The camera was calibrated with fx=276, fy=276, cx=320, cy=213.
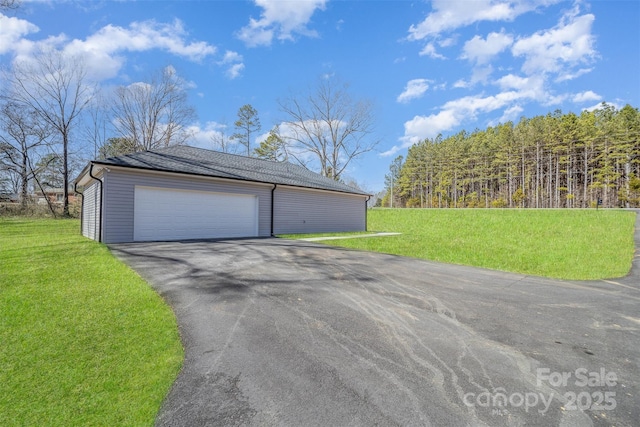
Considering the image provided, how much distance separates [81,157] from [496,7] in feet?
98.4

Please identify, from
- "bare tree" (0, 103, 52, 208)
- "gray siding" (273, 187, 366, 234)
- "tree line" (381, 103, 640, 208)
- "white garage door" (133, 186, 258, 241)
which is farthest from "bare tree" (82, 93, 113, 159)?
"tree line" (381, 103, 640, 208)

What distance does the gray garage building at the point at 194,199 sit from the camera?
8938 mm

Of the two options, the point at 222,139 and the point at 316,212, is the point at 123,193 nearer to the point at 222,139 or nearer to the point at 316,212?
the point at 316,212

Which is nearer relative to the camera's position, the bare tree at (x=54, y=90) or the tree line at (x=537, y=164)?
the bare tree at (x=54, y=90)

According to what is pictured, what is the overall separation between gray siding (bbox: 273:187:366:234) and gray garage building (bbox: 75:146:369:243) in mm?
48

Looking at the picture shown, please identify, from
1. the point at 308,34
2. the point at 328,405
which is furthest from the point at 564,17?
the point at 328,405

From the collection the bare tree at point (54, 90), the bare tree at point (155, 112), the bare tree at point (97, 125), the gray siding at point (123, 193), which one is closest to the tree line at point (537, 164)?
the bare tree at point (155, 112)

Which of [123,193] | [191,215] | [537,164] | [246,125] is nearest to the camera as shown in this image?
[123,193]

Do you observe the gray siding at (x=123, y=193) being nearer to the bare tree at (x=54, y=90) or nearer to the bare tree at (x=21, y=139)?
the bare tree at (x=54, y=90)

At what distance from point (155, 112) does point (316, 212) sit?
64.0 feet

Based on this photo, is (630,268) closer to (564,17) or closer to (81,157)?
(564,17)

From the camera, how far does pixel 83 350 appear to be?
2363 millimetres

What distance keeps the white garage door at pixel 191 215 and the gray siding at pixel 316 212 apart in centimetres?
141

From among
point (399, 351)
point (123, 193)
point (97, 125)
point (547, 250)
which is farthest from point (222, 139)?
point (399, 351)
